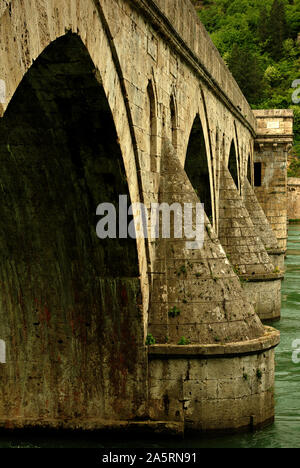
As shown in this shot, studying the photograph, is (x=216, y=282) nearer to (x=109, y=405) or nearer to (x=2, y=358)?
(x=109, y=405)

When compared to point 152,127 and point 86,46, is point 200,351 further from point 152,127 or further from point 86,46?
point 86,46

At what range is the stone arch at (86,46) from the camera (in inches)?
177

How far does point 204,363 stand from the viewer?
8.23m

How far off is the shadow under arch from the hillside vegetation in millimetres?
48628

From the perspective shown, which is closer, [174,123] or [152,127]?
[152,127]

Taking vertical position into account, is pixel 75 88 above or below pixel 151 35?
below

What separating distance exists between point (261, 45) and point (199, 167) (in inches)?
2340

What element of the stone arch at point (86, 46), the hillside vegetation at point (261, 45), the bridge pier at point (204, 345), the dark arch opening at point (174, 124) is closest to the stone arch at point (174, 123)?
the dark arch opening at point (174, 124)

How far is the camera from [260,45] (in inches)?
2815

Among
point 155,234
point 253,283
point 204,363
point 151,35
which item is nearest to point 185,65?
point 151,35

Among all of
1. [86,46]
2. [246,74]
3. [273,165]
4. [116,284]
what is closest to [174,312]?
[116,284]

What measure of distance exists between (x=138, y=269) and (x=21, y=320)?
147cm

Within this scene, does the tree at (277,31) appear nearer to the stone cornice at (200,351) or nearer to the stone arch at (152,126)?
the stone arch at (152,126)

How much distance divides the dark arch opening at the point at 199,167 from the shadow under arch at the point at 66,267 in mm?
5986
